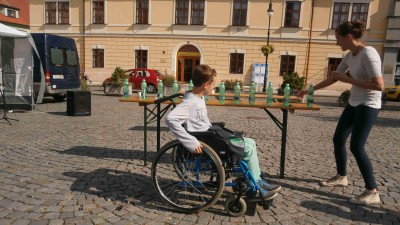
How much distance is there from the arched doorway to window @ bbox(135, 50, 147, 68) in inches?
109

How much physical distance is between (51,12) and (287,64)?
20.1 m

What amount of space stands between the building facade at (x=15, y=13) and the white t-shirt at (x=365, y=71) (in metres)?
42.8

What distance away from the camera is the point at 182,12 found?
25156mm

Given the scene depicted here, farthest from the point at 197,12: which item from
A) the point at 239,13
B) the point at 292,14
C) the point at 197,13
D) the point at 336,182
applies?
the point at 336,182

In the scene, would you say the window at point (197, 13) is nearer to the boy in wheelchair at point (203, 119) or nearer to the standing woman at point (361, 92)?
the standing woman at point (361, 92)

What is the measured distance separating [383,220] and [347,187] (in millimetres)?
861

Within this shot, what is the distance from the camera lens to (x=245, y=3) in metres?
24.6

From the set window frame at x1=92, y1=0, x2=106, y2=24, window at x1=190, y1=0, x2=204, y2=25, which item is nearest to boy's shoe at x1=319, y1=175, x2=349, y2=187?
window at x1=190, y1=0, x2=204, y2=25

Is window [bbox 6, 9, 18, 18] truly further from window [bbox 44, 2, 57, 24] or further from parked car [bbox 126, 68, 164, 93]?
parked car [bbox 126, 68, 164, 93]

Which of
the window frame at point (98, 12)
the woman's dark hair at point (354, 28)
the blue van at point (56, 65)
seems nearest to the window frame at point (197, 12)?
the window frame at point (98, 12)

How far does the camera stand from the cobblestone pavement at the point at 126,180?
307 centimetres

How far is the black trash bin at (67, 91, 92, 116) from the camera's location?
366 inches

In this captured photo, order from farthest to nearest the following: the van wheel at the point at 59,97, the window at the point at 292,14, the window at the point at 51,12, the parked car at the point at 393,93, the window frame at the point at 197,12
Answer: the window at the point at 51,12 → the window frame at the point at 197,12 → the window at the point at 292,14 → the parked car at the point at 393,93 → the van wheel at the point at 59,97

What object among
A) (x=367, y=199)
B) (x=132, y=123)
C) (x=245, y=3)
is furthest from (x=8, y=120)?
(x=245, y=3)
